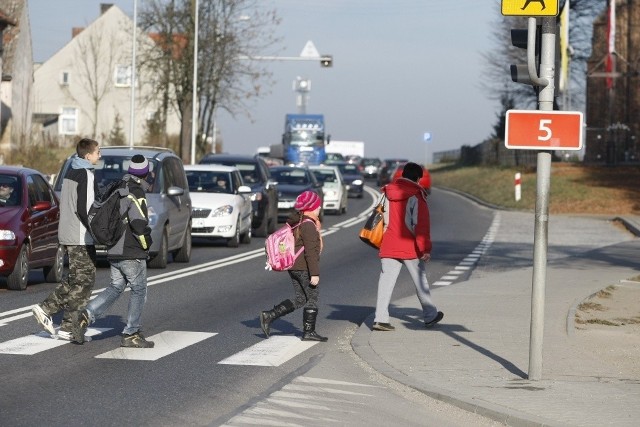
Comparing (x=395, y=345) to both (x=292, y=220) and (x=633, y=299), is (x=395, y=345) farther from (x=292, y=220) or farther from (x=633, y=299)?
(x=633, y=299)

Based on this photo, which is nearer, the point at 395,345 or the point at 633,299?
the point at 395,345

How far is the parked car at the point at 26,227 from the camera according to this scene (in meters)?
18.4

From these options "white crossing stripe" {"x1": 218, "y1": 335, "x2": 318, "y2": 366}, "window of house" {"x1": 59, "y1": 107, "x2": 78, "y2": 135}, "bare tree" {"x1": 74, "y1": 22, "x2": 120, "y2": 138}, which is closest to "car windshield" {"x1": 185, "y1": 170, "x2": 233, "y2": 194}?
"white crossing stripe" {"x1": 218, "y1": 335, "x2": 318, "y2": 366}

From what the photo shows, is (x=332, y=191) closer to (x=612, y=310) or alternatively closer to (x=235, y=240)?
(x=235, y=240)

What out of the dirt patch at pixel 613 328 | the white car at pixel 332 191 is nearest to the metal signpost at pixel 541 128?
the dirt patch at pixel 613 328

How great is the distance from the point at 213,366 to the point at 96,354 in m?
1.21

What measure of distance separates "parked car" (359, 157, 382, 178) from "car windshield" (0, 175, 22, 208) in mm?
83685

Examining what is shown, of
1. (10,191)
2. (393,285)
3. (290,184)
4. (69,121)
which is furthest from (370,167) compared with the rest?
(393,285)

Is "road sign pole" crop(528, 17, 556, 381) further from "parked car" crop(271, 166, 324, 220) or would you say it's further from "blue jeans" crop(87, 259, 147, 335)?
"parked car" crop(271, 166, 324, 220)

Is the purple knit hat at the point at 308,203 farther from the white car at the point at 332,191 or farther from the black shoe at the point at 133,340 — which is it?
the white car at the point at 332,191

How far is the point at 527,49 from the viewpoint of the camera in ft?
34.8

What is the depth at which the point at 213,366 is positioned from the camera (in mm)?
11703

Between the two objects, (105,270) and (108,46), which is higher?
(108,46)

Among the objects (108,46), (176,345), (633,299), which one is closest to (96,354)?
(176,345)
